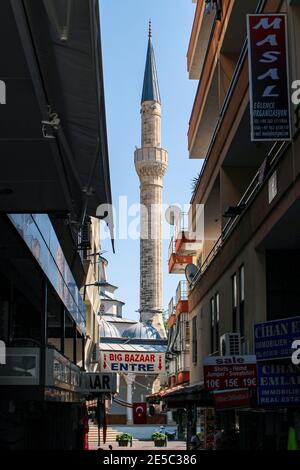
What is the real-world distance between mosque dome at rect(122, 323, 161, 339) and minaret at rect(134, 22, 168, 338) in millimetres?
1903

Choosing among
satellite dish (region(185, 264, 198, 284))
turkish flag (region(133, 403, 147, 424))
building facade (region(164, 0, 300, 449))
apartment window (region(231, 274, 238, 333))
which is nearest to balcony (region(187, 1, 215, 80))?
building facade (region(164, 0, 300, 449))

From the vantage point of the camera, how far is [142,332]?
312ft

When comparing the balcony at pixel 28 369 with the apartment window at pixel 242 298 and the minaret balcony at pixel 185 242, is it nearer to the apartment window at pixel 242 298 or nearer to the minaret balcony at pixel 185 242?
the apartment window at pixel 242 298

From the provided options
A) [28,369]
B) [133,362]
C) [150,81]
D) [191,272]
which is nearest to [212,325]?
[191,272]

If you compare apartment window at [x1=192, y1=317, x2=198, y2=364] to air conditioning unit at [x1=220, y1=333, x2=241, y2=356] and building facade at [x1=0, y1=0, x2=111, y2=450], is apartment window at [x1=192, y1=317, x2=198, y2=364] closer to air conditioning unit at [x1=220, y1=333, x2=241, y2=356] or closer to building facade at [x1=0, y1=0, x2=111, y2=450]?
building facade at [x1=0, y1=0, x2=111, y2=450]

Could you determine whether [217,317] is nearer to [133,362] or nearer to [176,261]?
[176,261]

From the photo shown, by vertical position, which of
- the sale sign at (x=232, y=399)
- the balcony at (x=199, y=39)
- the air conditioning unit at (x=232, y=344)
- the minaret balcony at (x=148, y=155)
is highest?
the minaret balcony at (x=148, y=155)

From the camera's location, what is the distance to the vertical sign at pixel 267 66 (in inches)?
546

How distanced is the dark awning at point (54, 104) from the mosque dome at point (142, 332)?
84755 mm

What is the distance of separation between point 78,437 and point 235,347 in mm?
11708

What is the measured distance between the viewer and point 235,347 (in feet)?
62.4

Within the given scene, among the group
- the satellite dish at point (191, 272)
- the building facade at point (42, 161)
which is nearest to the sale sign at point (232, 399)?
the building facade at point (42, 161)

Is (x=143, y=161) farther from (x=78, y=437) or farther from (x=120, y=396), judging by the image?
(x=78, y=437)

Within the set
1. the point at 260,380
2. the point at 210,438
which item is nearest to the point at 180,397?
the point at 210,438
